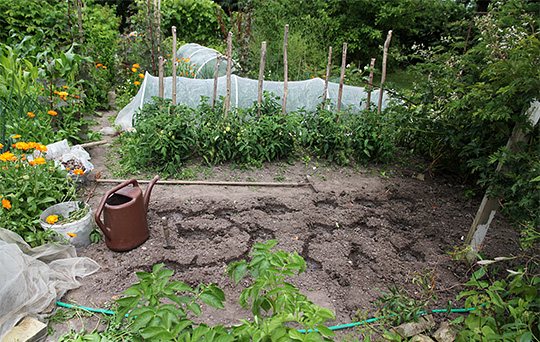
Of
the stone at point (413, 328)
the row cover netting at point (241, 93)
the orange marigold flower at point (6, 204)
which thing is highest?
the row cover netting at point (241, 93)

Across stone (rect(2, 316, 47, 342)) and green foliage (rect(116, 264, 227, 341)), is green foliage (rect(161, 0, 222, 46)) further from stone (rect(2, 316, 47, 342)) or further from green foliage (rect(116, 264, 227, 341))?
green foliage (rect(116, 264, 227, 341))

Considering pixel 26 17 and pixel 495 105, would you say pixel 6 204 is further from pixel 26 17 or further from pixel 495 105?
pixel 26 17

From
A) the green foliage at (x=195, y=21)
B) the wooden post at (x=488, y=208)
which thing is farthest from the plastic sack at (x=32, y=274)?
the green foliage at (x=195, y=21)

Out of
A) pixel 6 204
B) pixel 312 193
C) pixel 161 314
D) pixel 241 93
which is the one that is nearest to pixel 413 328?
pixel 161 314

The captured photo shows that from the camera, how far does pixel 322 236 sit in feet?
10.3

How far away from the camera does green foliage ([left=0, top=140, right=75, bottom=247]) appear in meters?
A: 2.61

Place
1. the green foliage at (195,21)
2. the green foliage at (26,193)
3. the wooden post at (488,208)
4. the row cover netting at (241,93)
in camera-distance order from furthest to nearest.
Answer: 1. the green foliage at (195,21)
2. the row cover netting at (241,93)
3. the green foliage at (26,193)
4. the wooden post at (488,208)

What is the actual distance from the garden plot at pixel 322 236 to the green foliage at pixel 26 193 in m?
0.44

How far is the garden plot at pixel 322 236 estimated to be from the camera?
2520 mm

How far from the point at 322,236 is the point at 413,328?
115 centimetres

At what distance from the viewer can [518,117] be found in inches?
94.4

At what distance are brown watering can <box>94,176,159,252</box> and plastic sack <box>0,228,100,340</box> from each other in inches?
9.2

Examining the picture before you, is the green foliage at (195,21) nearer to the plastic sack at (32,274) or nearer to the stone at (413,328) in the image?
the plastic sack at (32,274)

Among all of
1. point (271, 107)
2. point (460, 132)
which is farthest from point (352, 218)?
point (271, 107)
